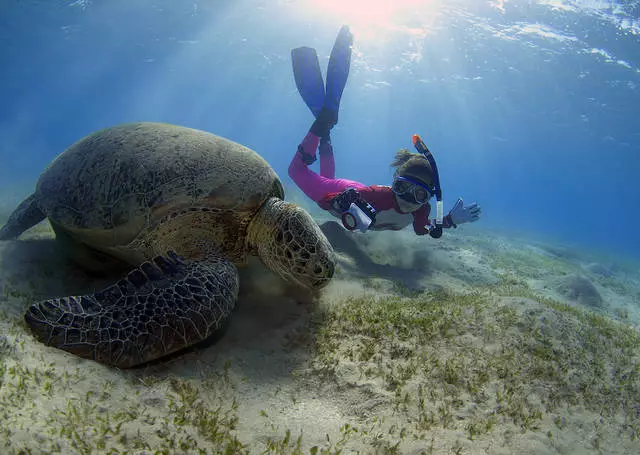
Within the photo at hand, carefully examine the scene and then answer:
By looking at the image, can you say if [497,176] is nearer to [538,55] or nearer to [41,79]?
[538,55]

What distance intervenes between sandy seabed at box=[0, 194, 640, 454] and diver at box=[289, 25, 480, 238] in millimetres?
2738

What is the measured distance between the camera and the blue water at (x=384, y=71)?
2609 centimetres

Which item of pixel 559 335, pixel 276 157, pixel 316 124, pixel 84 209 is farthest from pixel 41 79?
pixel 276 157

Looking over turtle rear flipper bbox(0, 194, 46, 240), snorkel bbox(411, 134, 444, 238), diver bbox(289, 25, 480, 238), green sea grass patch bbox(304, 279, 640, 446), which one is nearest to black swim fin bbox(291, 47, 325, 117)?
diver bbox(289, 25, 480, 238)

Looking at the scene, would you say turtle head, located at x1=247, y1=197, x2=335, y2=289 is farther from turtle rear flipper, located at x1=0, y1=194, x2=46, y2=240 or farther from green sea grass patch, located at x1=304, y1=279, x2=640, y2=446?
turtle rear flipper, located at x1=0, y1=194, x2=46, y2=240

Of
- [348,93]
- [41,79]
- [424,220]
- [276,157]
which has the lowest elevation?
[276,157]

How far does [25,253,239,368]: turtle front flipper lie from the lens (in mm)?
2432

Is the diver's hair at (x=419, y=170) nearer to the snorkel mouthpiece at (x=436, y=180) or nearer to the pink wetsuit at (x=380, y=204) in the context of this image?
the snorkel mouthpiece at (x=436, y=180)

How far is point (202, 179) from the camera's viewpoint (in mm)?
3826

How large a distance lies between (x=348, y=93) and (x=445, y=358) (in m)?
53.4

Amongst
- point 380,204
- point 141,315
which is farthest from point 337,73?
point 141,315

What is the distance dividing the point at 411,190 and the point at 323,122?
4.87 m

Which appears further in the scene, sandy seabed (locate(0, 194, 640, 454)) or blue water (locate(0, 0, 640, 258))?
blue water (locate(0, 0, 640, 258))

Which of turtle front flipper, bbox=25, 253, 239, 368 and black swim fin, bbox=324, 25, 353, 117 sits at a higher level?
black swim fin, bbox=324, 25, 353, 117
